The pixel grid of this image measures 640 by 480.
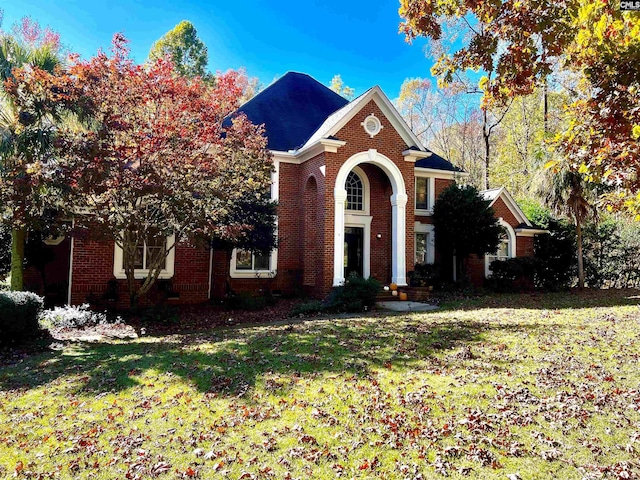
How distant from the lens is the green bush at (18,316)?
8.39 metres

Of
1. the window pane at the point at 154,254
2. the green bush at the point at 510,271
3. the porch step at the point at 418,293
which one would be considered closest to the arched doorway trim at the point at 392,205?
the porch step at the point at 418,293

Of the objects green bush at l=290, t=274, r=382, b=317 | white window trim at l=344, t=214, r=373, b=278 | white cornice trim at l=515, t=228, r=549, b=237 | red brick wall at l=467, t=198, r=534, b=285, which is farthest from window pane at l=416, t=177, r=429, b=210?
green bush at l=290, t=274, r=382, b=317

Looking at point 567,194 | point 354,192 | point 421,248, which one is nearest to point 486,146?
point 567,194

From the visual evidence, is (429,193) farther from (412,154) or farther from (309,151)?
(309,151)

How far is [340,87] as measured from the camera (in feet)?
120

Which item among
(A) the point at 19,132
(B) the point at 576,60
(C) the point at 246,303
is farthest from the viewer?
(C) the point at 246,303

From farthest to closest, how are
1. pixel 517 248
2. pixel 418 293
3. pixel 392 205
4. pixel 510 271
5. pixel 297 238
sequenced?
pixel 517 248, pixel 510 271, pixel 297 238, pixel 392 205, pixel 418 293

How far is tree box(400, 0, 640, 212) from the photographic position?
13.3 ft

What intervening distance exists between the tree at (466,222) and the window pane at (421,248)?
1.04 m

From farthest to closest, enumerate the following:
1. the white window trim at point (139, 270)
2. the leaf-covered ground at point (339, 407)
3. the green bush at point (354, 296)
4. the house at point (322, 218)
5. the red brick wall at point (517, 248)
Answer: the red brick wall at point (517, 248) < the house at point (322, 218) < the white window trim at point (139, 270) < the green bush at point (354, 296) < the leaf-covered ground at point (339, 407)

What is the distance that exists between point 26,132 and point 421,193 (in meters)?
14.1

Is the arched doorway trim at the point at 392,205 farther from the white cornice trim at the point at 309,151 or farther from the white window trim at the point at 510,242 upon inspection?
the white window trim at the point at 510,242

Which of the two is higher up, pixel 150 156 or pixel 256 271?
pixel 150 156

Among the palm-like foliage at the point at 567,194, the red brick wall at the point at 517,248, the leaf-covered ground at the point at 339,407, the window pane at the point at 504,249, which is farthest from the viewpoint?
the window pane at the point at 504,249
